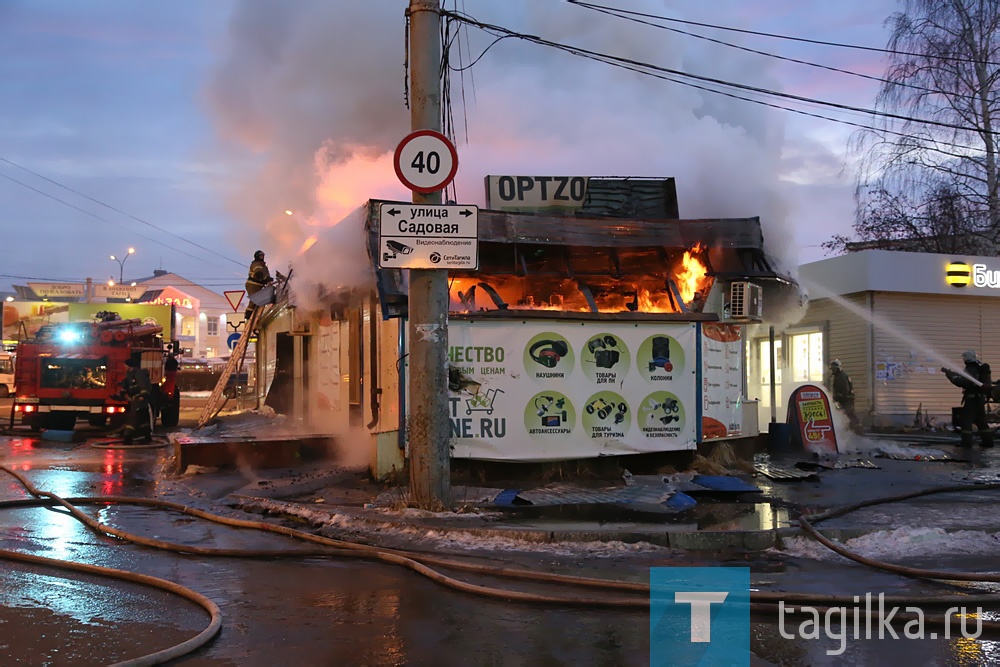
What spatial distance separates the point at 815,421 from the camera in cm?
1286

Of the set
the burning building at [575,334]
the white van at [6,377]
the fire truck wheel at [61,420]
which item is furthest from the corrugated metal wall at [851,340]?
the white van at [6,377]

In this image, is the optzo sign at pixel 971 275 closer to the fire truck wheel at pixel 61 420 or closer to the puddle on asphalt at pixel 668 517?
the puddle on asphalt at pixel 668 517

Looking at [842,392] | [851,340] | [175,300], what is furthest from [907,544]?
[175,300]

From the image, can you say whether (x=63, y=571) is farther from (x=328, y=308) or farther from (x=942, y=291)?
(x=942, y=291)

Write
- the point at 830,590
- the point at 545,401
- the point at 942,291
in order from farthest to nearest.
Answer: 1. the point at 942,291
2. the point at 545,401
3. the point at 830,590

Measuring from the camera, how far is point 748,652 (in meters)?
4.33

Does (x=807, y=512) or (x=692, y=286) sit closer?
(x=807, y=512)

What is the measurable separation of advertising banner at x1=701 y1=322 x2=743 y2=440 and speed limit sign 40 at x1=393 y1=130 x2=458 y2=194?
15.2 ft

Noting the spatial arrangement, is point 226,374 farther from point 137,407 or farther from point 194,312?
point 194,312

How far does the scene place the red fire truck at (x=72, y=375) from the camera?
59.0 ft

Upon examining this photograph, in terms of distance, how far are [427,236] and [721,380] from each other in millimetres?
5247

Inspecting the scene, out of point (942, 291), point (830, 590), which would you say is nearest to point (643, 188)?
point (830, 590)

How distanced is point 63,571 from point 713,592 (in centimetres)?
466

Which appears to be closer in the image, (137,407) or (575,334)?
(575,334)
